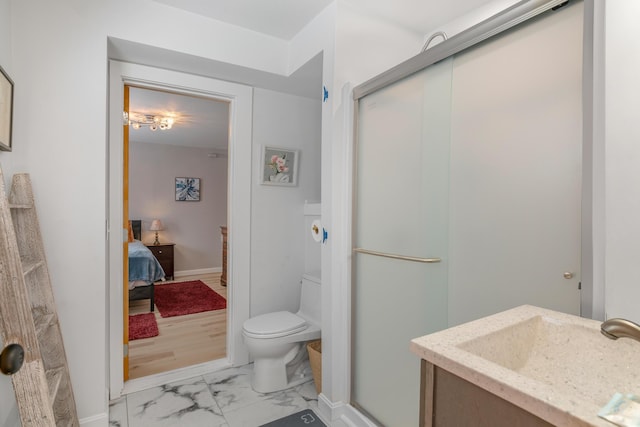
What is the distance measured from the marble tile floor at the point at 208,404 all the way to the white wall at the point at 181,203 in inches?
154

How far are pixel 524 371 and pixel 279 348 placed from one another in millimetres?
1605

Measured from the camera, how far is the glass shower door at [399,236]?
5.07 feet

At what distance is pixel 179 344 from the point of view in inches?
120

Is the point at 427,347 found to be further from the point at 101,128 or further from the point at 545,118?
the point at 101,128

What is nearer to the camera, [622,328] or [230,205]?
[622,328]

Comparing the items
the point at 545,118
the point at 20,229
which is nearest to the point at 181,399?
the point at 20,229

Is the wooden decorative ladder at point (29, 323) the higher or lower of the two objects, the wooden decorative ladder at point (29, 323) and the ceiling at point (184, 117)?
the lower

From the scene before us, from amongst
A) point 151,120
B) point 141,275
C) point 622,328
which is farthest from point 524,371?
point 151,120

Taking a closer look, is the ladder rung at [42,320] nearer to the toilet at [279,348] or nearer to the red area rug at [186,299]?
the toilet at [279,348]

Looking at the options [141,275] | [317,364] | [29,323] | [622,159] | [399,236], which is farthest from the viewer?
[141,275]

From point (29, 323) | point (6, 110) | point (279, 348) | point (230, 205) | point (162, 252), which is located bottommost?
point (279, 348)

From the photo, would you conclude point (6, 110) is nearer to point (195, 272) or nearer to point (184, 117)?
point (184, 117)

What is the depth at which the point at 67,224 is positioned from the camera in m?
1.80

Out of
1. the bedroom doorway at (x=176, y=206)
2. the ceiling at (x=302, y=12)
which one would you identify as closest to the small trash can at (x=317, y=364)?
the bedroom doorway at (x=176, y=206)
